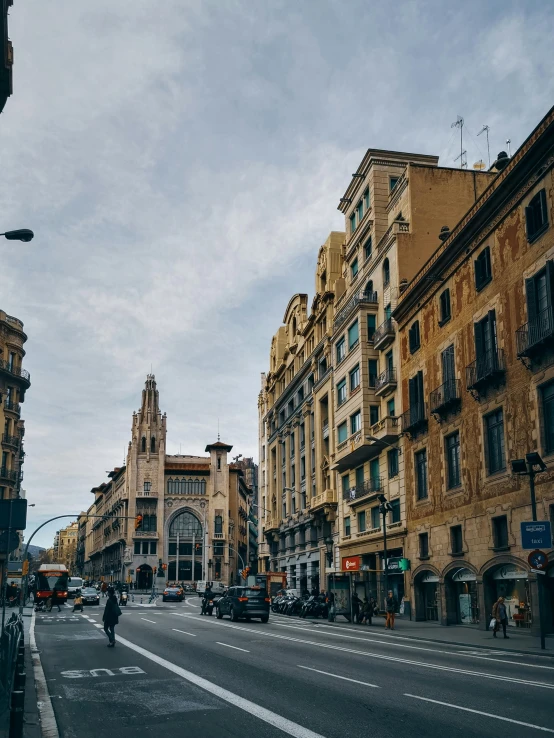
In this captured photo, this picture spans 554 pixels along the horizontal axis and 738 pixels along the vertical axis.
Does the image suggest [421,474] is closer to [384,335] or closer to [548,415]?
[384,335]

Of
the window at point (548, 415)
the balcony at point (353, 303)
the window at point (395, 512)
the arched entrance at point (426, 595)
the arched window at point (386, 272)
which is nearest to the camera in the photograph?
the window at point (548, 415)

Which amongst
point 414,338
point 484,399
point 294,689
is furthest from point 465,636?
point 414,338

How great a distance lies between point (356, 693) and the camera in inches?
520

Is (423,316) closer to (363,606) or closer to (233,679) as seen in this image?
(363,606)

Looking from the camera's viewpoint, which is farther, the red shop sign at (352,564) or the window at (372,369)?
the window at (372,369)

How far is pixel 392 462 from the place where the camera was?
1735 inches

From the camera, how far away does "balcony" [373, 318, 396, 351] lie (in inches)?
1724

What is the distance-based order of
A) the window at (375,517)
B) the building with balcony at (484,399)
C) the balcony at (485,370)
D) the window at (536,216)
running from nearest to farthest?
the building with balcony at (484,399), the window at (536,216), the balcony at (485,370), the window at (375,517)

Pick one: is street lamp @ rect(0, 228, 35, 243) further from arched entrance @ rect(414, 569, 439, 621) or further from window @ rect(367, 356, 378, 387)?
window @ rect(367, 356, 378, 387)

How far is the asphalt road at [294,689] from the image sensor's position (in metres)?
10.5

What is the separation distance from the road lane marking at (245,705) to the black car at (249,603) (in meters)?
20.2

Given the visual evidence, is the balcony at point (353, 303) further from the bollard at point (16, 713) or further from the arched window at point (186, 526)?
the arched window at point (186, 526)

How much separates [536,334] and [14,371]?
55.4 metres

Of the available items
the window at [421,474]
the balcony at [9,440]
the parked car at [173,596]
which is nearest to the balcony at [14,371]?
the balcony at [9,440]
